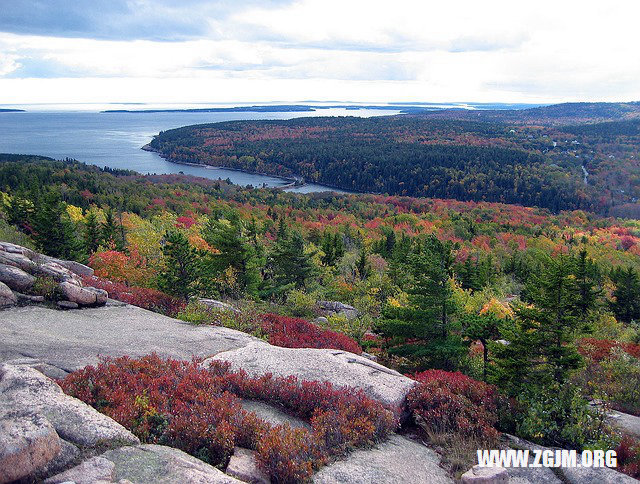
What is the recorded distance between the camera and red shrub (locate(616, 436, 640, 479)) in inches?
393

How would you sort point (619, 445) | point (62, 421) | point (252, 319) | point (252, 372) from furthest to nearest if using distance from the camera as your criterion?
1. point (252, 319)
2. point (252, 372)
3. point (619, 445)
4. point (62, 421)

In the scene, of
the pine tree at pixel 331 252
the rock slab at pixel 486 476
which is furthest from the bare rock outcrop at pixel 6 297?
the pine tree at pixel 331 252

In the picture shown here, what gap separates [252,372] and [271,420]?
210 cm

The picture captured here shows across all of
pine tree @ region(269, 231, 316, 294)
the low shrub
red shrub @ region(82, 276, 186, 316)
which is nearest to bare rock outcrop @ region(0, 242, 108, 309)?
red shrub @ region(82, 276, 186, 316)

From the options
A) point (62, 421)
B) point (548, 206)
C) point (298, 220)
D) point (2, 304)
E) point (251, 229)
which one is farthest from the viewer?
point (548, 206)

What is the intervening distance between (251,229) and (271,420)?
102ft

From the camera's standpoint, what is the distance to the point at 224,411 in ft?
30.4

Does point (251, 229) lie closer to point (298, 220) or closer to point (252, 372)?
point (252, 372)

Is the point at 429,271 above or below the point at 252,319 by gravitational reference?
above

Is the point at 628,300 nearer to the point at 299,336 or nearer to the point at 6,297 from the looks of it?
the point at 299,336

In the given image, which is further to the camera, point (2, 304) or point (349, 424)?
point (2, 304)

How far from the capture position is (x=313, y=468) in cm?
844

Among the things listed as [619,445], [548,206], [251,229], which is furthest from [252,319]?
[548,206]

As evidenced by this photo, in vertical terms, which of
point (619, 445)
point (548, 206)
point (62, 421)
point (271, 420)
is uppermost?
point (62, 421)
